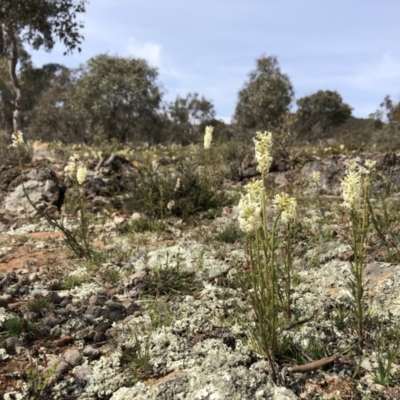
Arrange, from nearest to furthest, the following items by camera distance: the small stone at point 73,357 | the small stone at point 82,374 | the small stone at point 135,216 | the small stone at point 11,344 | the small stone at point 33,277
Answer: the small stone at point 82,374 < the small stone at point 73,357 < the small stone at point 11,344 < the small stone at point 33,277 < the small stone at point 135,216

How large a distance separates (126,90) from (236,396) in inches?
1265

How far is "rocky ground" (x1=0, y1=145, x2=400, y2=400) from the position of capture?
2561 millimetres

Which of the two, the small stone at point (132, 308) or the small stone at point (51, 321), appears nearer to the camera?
the small stone at point (51, 321)

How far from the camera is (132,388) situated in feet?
8.55

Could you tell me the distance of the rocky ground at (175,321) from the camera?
256 cm

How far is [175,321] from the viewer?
11.0ft

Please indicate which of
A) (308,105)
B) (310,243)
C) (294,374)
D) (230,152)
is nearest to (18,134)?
(310,243)

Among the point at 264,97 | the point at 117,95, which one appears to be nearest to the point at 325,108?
the point at 264,97

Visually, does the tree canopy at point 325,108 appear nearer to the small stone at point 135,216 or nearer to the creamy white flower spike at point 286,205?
the small stone at point 135,216

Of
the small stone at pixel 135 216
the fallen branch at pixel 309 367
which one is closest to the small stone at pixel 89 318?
the fallen branch at pixel 309 367

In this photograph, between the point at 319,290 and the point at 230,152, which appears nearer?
the point at 319,290

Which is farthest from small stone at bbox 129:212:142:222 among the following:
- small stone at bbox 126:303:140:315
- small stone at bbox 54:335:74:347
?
small stone at bbox 54:335:74:347

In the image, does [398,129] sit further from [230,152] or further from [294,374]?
[294,374]

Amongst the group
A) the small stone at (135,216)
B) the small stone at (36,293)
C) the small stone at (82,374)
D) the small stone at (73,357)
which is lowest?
the small stone at (82,374)
